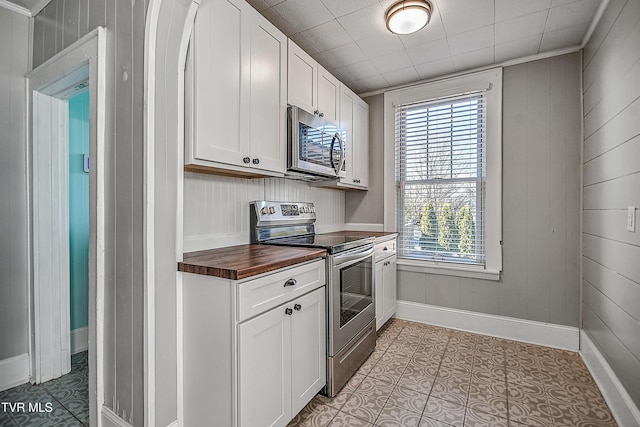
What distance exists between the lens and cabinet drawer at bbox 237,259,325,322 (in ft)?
4.36

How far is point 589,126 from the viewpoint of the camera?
2326mm

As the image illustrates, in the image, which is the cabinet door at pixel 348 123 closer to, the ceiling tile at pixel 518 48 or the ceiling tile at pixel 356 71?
the ceiling tile at pixel 356 71

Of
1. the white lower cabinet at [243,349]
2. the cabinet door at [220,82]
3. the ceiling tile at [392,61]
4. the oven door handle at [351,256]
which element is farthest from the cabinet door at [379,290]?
the ceiling tile at [392,61]

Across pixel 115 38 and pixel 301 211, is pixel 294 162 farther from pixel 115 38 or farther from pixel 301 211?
pixel 115 38

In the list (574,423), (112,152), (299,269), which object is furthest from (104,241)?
(574,423)

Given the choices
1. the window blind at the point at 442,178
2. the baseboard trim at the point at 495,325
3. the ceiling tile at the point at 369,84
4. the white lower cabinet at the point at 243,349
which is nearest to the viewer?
the white lower cabinet at the point at 243,349

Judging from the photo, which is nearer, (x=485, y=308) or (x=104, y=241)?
(x=104, y=241)

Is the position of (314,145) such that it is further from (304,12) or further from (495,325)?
(495,325)

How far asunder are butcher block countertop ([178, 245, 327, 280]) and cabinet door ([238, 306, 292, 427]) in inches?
8.7

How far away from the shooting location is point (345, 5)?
6.50 ft

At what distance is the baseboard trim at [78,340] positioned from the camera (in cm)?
250

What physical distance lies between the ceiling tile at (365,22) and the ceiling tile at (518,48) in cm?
105

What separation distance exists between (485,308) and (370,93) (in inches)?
97.0

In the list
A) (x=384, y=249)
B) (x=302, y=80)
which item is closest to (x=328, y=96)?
(x=302, y=80)
